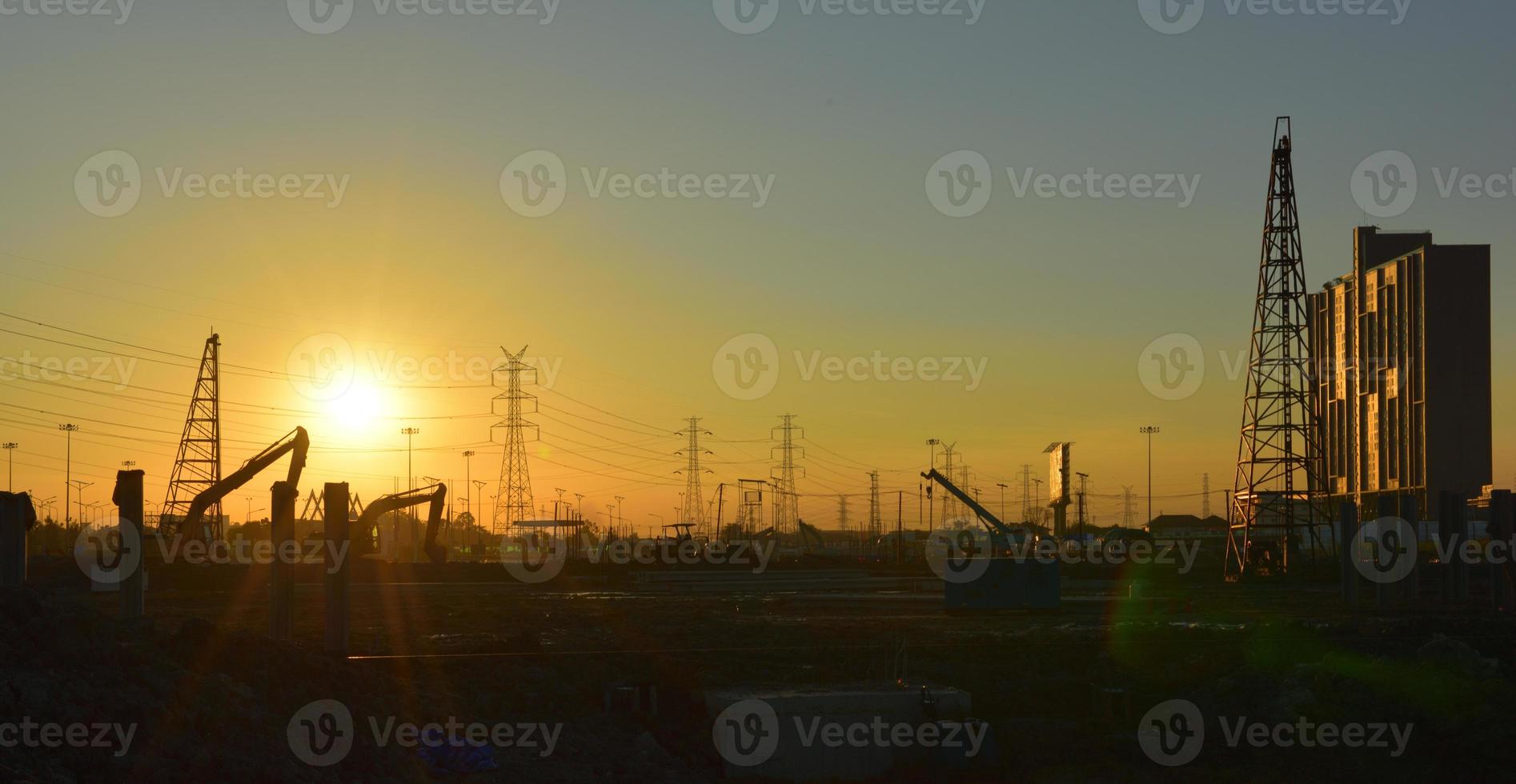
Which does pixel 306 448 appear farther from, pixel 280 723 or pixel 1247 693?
pixel 1247 693

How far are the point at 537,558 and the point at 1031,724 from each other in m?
62.2

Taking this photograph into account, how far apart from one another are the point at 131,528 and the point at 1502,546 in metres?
38.5

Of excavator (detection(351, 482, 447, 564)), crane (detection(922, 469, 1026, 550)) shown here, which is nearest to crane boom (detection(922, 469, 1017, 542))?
crane (detection(922, 469, 1026, 550))

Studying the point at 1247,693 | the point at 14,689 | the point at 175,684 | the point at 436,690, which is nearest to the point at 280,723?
the point at 175,684

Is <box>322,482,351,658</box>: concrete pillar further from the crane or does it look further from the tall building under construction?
the tall building under construction

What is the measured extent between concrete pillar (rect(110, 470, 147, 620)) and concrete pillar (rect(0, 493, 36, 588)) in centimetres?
206

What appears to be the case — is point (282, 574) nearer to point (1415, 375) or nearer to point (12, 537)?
point (12, 537)

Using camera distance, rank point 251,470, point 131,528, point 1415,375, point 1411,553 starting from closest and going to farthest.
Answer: point 131,528 → point 251,470 → point 1411,553 → point 1415,375

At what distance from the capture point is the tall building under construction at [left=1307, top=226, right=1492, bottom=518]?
89625mm

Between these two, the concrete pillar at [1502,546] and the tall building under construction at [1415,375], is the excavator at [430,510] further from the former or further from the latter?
the tall building under construction at [1415,375]

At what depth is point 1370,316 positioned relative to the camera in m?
98.3

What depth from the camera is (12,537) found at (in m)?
23.4

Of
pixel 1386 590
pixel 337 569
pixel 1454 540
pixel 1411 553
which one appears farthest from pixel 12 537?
pixel 1411 553

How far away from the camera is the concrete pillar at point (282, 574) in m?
23.0
